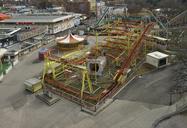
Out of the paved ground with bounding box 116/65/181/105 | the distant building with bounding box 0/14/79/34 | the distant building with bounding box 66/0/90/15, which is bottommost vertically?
the paved ground with bounding box 116/65/181/105

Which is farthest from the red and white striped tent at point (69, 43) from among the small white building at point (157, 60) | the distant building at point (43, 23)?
the small white building at point (157, 60)

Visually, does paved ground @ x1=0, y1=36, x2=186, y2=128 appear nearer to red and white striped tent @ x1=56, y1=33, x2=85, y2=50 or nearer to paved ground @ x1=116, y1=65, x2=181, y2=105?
paved ground @ x1=116, y1=65, x2=181, y2=105

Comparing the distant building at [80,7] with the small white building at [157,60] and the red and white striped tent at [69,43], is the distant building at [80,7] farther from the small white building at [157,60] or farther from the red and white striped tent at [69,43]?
the small white building at [157,60]

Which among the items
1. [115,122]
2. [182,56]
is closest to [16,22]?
[182,56]

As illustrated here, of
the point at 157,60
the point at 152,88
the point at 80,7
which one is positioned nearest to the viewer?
the point at 152,88

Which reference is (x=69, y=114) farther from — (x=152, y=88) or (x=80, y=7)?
(x=80, y=7)

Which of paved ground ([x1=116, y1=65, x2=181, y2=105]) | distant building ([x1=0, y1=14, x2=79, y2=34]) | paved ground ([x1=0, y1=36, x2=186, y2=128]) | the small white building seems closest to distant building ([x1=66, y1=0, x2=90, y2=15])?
distant building ([x1=0, y1=14, x2=79, y2=34])

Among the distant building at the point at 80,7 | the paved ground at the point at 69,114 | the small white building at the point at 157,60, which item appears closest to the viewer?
the paved ground at the point at 69,114

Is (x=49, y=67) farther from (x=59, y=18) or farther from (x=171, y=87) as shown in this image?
(x=59, y=18)

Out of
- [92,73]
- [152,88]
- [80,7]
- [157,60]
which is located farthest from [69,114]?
[80,7]
